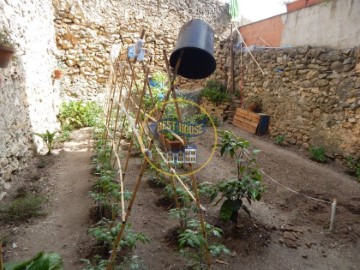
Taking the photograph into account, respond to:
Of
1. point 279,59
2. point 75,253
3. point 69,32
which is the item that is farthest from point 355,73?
point 69,32

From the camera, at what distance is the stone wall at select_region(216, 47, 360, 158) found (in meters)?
4.35

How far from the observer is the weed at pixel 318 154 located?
4661 mm

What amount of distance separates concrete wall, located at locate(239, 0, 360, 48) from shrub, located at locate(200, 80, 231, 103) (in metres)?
1.58

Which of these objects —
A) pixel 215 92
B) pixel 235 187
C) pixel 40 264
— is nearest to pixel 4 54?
pixel 40 264

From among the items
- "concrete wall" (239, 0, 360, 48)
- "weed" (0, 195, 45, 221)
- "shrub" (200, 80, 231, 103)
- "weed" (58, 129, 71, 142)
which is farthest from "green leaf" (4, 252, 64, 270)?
"shrub" (200, 80, 231, 103)

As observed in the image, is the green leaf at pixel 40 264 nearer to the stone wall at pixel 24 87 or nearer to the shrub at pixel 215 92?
the stone wall at pixel 24 87

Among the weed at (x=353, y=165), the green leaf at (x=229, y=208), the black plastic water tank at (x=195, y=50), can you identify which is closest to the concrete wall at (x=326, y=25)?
the weed at (x=353, y=165)

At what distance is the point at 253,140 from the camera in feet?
19.2

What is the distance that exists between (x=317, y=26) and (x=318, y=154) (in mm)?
2475

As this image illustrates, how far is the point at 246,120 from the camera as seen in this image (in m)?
6.50

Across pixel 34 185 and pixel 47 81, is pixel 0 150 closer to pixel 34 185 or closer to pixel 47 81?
pixel 34 185

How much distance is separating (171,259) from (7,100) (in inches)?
119

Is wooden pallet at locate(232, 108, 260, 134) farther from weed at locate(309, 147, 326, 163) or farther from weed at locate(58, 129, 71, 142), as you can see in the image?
weed at locate(58, 129, 71, 142)

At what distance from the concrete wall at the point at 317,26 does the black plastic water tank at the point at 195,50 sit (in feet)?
12.6
